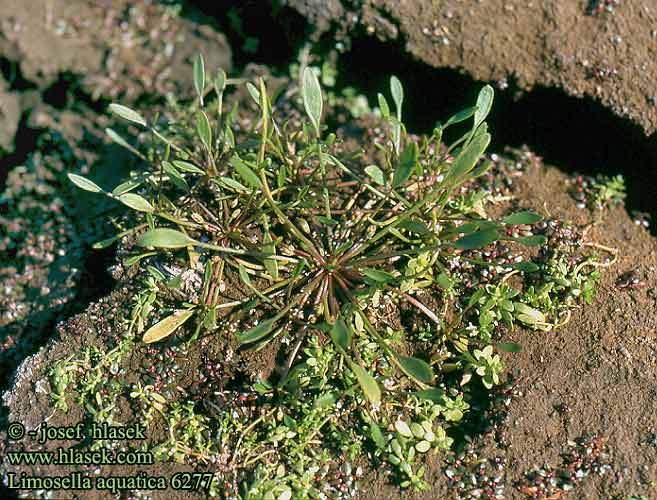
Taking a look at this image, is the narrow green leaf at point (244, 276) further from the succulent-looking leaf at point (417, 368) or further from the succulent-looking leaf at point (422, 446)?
the succulent-looking leaf at point (422, 446)

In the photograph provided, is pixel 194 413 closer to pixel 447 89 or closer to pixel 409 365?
pixel 409 365

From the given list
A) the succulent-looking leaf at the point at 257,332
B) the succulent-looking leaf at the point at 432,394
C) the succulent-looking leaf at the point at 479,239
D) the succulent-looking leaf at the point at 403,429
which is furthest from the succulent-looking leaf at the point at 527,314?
the succulent-looking leaf at the point at 257,332

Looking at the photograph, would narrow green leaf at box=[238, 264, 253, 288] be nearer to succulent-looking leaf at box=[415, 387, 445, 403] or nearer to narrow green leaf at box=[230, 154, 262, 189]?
narrow green leaf at box=[230, 154, 262, 189]

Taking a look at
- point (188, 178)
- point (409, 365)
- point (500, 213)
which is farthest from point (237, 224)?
point (500, 213)

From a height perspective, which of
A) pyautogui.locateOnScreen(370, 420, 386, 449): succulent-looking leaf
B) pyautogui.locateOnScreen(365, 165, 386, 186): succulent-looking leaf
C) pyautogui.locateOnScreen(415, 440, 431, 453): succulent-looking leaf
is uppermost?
pyautogui.locateOnScreen(365, 165, 386, 186): succulent-looking leaf

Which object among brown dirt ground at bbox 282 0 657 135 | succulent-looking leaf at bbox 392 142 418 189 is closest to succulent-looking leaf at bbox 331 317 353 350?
succulent-looking leaf at bbox 392 142 418 189

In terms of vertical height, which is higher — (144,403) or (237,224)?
(237,224)
